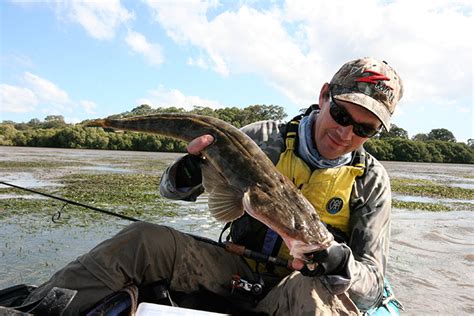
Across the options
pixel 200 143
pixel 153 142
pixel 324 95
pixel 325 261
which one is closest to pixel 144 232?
pixel 200 143

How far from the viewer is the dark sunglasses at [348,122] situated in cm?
340

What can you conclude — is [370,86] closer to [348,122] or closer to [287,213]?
[348,122]

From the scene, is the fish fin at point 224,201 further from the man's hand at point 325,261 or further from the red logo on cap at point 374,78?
the red logo on cap at point 374,78

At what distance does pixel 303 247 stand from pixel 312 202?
1054mm

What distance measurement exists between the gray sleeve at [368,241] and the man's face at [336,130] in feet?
1.15

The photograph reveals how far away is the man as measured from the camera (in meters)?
2.90

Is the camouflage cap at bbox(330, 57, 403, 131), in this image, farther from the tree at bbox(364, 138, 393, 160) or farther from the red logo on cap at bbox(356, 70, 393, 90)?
the tree at bbox(364, 138, 393, 160)

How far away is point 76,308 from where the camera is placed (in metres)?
2.79

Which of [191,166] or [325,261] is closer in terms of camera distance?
[325,261]

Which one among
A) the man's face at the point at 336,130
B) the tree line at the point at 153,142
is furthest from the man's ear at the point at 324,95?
the tree line at the point at 153,142

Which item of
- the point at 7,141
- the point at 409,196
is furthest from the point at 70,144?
the point at 409,196

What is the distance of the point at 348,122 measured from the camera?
3404 mm

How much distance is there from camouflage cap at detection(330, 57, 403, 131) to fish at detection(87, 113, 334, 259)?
2.83ft

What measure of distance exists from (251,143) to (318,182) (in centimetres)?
78
